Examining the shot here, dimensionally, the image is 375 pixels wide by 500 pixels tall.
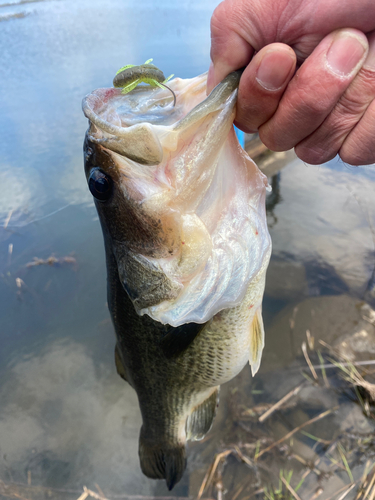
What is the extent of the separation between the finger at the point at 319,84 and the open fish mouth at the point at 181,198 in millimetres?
138

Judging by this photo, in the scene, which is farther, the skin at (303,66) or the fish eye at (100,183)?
the fish eye at (100,183)

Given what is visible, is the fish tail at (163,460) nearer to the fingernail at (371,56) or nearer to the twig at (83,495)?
the twig at (83,495)

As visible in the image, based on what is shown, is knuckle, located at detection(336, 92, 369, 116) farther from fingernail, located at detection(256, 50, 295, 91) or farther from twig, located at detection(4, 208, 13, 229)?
twig, located at detection(4, 208, 13, 229)

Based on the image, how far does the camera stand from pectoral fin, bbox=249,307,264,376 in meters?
1.26

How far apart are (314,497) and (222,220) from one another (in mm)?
2092

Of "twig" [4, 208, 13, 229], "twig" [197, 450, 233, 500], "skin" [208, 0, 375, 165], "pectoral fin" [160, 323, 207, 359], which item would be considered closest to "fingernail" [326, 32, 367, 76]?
"skin" [208, 0, 375, 165]

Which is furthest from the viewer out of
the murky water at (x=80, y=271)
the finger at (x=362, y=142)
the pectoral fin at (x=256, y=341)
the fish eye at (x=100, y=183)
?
the murky water at (x=80, y=271)

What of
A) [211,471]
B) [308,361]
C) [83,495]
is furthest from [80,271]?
[308,361]

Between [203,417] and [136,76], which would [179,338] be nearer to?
[203,417]

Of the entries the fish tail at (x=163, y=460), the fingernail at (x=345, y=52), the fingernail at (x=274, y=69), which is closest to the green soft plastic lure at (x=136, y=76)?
the fingernail at (x=274, y=69)

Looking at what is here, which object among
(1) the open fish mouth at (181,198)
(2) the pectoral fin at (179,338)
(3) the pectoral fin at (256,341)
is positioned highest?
(1) the open fish mouth at (181,198)

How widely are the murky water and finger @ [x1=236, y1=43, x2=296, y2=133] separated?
2282 mm

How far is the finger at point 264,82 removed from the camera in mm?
645

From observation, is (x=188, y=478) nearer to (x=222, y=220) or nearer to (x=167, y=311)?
(x=167, y=311)
